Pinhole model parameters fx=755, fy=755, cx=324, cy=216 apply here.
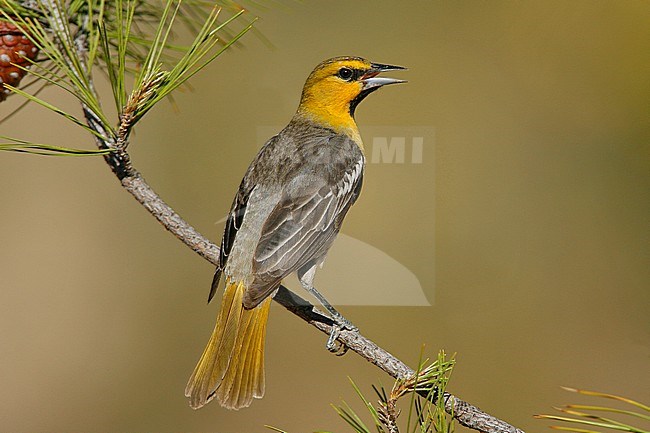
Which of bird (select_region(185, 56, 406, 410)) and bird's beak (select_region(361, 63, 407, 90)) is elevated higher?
bird's beak (select_region(361, 63, 407, 90))

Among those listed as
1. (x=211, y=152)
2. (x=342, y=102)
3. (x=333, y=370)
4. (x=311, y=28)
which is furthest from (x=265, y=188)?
(x=333, y=370)

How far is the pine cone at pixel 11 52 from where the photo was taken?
125 centimetres

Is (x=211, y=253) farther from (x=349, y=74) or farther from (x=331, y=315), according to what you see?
(x=349, y=74)

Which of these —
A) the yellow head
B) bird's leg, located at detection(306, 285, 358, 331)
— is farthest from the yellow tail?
the yellow head

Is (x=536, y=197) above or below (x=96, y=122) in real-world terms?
above

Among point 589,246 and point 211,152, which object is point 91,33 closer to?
point 211,152

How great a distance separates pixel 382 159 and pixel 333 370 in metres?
1.05

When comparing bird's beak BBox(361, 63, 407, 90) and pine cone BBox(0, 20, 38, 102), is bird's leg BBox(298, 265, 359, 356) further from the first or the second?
pine cone BBox(0, 20, 38, 102)

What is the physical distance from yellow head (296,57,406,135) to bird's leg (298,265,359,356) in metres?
0.32

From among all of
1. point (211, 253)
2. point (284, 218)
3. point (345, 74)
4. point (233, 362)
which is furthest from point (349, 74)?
point (233, 362)

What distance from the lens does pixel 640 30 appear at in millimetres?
2463

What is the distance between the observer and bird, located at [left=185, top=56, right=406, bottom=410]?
1240mm

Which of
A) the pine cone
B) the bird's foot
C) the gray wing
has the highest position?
the pine cone

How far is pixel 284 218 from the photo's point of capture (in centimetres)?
142
